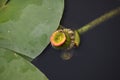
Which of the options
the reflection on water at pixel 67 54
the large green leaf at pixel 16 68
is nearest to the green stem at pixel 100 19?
the reflection on water at pixel 67 54

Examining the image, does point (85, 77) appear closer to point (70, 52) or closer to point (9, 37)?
point (70, 52)

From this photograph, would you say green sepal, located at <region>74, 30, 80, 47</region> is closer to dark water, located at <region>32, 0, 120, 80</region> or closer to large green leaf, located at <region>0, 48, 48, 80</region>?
dark water, located at <region>32, 0, 120, 80</region>

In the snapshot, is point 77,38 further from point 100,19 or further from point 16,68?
point 16,68

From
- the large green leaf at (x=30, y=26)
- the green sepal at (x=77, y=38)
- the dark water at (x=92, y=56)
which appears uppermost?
the large green leaf at (x=30, y=26)

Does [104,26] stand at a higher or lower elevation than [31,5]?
lower

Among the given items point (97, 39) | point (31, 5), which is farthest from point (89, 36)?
point (31, 5)

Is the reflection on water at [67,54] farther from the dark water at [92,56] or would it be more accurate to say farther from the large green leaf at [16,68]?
the large green leaf at [16,68]

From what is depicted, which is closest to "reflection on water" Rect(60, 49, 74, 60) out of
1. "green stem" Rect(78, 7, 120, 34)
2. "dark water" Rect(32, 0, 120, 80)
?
"dark water" Rect(32, 0, 120, 80)

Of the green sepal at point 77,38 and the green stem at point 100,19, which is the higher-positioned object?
the green stem at point 100,19
